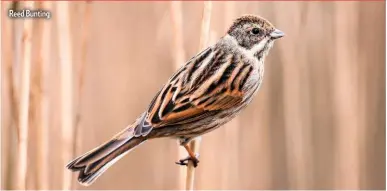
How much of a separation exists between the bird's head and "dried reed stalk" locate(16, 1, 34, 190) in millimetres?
627

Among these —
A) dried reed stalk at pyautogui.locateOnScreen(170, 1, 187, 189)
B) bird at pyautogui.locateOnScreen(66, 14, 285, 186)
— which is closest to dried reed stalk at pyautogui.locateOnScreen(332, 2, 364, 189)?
bird at pyautogui.locateOnScreen(66, 14, 285, 186)

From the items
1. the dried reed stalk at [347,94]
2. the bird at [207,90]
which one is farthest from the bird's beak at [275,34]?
the dried reed stalk at [347,94]

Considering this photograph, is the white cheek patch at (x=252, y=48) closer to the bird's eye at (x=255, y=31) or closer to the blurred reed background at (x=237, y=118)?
the bird's eye at (x=255, y=31)

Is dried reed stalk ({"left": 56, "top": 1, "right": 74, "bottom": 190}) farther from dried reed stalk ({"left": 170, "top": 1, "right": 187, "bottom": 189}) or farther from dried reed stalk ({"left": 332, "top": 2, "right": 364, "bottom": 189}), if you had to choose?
dried reed stalk ({"left": 332, "top": 2, "right": 364, "bottom": 189})

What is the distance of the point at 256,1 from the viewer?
3.07m

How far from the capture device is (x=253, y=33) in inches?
84.8

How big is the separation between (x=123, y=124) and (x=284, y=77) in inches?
35.5

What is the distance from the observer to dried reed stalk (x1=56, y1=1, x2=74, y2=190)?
2373mm

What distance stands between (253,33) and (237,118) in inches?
31.5

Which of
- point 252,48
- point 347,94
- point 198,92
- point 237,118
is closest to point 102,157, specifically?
point 198,92

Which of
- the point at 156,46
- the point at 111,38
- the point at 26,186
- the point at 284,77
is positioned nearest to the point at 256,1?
the point at 284,77

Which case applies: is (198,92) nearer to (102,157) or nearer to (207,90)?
(207,90)

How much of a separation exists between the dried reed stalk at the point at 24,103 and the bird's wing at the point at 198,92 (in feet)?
1.24

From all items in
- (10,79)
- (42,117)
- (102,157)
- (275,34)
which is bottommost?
(102,157)
